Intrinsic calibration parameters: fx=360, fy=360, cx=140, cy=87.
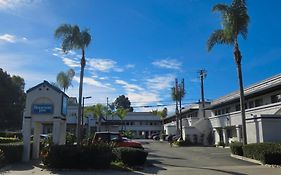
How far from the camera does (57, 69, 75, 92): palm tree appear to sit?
5372 centimetres

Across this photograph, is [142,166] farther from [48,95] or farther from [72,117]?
[72,117]

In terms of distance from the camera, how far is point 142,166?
2000cm

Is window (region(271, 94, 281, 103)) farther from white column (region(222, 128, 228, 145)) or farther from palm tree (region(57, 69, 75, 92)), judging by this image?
palm tree (region(57, 69, 75, 92))

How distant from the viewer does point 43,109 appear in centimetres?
2250


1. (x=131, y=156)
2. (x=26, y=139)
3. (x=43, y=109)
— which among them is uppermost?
(x=43, y=109)

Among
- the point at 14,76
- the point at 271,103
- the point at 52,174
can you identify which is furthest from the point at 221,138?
the point at 14,76

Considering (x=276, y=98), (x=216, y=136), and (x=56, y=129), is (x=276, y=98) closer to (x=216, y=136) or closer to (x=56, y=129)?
(x=216, y=136)

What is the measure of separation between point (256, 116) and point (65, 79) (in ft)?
107

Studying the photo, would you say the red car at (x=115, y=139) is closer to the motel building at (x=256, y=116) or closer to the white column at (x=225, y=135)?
the motel building at (x=256, y=116)

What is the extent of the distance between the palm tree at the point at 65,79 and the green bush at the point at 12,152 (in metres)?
32.4

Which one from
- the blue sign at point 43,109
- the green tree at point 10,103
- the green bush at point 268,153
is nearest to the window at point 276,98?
the green bush at point 268,153

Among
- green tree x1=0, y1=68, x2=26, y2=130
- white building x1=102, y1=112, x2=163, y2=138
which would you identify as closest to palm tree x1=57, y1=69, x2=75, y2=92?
green tree x1=0, y1=68, x2=26, y2=130

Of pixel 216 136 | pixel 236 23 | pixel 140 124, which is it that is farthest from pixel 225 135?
pixel 140 124

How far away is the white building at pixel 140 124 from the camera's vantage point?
98750mm
